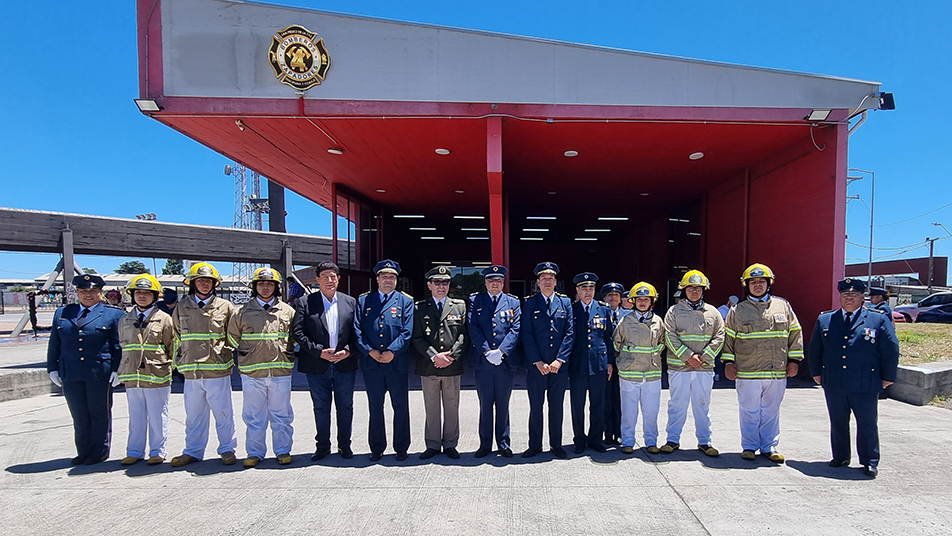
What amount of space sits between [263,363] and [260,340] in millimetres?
212

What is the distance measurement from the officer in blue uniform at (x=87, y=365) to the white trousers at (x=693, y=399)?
534cm

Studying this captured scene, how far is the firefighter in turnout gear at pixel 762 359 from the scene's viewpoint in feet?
14.2

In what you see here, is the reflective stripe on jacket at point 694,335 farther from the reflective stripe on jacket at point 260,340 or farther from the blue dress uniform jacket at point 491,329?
the reflective stripe on jacket at point 260,340

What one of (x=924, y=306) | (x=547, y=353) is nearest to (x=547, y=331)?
(x=547, y=353)

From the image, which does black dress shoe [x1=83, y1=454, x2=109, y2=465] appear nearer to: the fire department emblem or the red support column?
the fire department emblem

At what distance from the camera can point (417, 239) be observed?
22.4 meters

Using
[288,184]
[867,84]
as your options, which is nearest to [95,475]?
[288,184]

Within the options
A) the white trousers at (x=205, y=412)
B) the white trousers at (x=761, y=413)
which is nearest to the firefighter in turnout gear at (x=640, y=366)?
the white trousers at (x=761, y=413)

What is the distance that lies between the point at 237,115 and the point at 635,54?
6.70 meters

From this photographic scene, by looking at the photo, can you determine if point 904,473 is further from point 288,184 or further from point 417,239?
point 417,239

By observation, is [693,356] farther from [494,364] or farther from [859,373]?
[494,364]

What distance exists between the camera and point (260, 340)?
4273 mm

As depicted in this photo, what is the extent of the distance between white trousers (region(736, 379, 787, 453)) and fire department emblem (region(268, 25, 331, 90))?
7.40m

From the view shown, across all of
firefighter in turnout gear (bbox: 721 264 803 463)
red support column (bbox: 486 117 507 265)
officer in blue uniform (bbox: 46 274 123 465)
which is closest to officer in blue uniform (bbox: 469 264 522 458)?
firefighter in turnout gear (bbox: 721 264 803 463)
